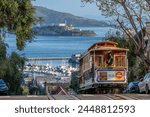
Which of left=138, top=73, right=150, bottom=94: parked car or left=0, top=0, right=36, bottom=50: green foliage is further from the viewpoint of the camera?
left=0, top=0, right=36, bottom=50: green foliage

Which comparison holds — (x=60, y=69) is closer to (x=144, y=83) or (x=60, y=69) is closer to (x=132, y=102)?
(x=144, y=83)

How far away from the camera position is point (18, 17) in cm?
3284

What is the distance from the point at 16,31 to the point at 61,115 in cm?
2726

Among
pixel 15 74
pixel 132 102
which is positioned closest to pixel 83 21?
pixel 15 74

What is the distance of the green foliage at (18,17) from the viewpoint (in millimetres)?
32188

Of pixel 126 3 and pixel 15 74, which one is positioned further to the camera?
pixel 15 74

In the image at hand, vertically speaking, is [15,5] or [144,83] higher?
[15,5]

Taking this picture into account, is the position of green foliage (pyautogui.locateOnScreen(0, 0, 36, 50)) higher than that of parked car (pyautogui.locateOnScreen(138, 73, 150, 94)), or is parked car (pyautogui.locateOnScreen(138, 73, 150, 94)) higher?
green foliage (pyautogui.locateOnScreen(0, 0, 36, 50))

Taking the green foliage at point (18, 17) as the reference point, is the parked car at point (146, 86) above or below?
below

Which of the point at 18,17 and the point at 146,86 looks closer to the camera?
the point at 146,86

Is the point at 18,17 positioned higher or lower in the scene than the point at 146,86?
higher

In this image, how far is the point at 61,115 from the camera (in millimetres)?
6262

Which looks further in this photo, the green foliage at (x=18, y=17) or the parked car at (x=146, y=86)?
the green foliage at (x=18, y=17)

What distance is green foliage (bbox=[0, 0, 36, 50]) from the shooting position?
3219cm
